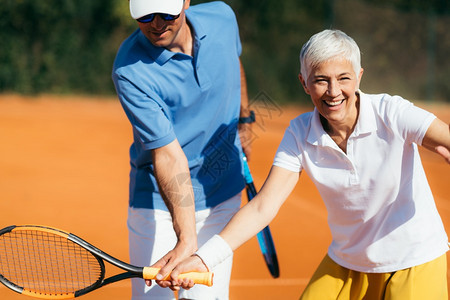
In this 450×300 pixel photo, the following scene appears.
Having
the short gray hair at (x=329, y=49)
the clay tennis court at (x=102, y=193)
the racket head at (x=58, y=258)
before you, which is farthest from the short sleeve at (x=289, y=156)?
the clay tennis court at (x=102, y=193)

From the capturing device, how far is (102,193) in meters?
8.66

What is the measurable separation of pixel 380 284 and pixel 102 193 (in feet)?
20.4

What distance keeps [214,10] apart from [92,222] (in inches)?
157

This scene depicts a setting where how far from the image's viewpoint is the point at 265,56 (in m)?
19.5

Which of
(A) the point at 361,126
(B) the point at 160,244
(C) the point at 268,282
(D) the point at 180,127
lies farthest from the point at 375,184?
(C) the point at 268,282

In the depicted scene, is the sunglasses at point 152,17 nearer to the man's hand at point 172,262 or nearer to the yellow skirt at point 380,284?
the man's hand at point 172,262

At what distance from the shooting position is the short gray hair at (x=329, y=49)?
8.56 ft

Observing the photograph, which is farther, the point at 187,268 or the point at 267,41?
the point at 267,41

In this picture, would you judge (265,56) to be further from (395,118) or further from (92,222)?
(395,118)

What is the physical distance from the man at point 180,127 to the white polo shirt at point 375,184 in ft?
2.11

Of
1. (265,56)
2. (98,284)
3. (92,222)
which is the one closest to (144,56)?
(98,284)

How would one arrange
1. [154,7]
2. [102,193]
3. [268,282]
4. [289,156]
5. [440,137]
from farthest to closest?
[102,193] → [268,282] → [154,7] → [289,156] → [440,137]

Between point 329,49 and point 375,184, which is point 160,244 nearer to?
point 375,184

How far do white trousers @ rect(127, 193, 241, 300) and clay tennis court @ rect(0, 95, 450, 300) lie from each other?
65.8 inches
